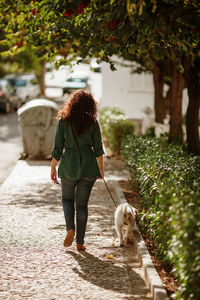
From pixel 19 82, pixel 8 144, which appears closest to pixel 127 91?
pixel 8 144

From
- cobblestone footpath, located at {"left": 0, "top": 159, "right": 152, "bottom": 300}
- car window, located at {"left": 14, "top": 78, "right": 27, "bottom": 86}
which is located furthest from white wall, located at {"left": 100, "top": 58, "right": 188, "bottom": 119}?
cobblestone footpath, located at {"left": 0, "top": 159, "right": 152, "bottom": 300}

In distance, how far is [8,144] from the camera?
1905cm

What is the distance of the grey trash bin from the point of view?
1500 centimetres

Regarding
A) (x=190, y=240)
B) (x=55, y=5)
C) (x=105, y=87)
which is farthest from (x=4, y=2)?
(x=105, y=87)

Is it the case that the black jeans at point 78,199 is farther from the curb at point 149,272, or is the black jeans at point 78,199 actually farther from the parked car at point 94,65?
the parked car at point 94,65

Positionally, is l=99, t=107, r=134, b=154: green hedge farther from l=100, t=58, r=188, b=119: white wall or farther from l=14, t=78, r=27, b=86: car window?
l=14, t=78, r=27, b=86: car window

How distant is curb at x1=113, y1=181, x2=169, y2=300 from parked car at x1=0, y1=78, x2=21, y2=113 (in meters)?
23.9

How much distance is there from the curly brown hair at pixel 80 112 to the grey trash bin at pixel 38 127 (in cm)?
872

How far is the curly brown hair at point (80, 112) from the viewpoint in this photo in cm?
624

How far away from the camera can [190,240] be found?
4.06m

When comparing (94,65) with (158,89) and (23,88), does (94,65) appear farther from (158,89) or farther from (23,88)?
(23,88)

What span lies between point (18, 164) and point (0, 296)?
923cm

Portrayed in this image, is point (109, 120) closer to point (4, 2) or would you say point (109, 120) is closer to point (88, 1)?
point (4, 2)

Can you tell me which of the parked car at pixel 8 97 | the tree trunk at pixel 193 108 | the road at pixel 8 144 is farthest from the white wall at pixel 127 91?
the tree trunk at pixel 193 108
